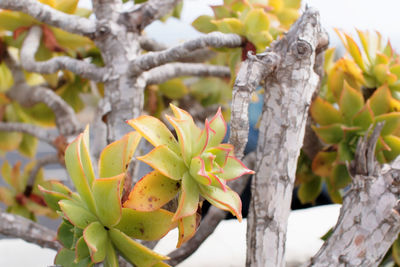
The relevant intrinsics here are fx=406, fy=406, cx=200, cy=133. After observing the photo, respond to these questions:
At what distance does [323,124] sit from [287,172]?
173 millimetres

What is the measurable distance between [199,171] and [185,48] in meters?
0.20

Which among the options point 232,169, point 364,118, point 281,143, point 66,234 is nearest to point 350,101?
point 364,118

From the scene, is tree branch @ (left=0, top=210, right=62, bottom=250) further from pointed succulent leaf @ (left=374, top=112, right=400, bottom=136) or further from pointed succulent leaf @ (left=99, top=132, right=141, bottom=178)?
pointed succulent leaf @ (left=374, top=112, right=400, bottom=136)

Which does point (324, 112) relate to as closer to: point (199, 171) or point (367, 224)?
point (367, 224)

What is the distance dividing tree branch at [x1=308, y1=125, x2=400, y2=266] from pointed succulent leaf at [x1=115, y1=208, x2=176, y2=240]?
0.18 metres

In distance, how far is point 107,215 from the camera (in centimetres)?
32

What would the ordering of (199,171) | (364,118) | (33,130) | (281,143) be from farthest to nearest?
(33,130) → (364,118) → (281,143) → (199,171)

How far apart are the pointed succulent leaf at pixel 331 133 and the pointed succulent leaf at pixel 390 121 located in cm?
5

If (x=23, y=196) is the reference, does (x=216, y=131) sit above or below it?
above

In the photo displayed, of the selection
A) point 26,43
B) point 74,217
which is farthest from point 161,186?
point 26,43

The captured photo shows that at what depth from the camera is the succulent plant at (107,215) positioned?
1.01 feet

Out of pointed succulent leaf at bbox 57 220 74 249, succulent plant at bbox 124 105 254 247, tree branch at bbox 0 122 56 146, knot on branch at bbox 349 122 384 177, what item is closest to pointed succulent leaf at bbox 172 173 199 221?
succulent plant at bbox 124 105 254 247

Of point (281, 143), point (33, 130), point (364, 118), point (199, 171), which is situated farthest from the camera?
point (33, 130)

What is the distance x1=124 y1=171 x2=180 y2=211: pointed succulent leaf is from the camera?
0.30 metres
